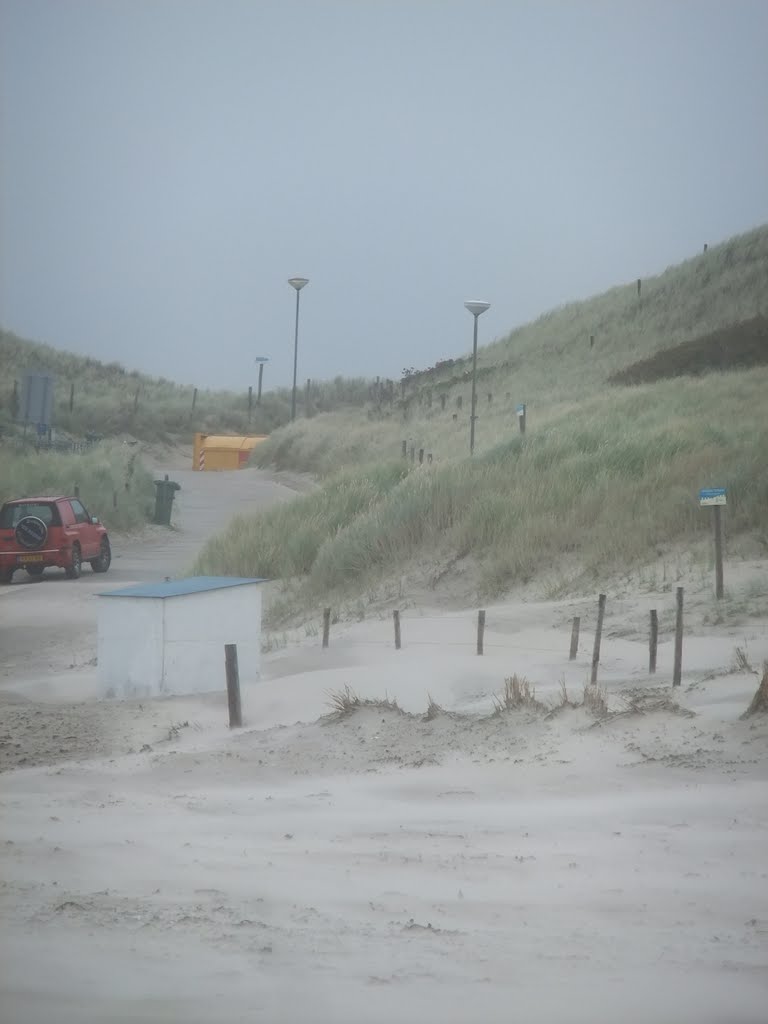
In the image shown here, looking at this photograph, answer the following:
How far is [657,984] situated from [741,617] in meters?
8.89

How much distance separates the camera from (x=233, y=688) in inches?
439

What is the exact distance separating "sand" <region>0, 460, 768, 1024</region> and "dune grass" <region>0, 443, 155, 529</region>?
775 inches

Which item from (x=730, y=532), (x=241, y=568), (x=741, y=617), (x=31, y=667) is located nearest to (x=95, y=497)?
(x=241, y=568)

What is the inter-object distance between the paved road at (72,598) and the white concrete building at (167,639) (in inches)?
45.6

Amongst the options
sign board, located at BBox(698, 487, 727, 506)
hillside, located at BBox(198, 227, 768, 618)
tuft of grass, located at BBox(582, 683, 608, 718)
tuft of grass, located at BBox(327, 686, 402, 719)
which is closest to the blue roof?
tuft of grass, located at BBox(327, 686, 402, 719)

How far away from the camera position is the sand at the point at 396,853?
527 cm

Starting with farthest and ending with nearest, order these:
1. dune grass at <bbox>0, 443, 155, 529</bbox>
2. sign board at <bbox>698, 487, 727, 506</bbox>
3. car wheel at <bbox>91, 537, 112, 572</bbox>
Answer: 1. dune grass at <bbox>0, 443, 155, 529</bbox>
2. car wheel at <bbox>91, 537, 112, 572</bbox>
3. sign board at <bbox>698, 487, 727, 506</bbox>

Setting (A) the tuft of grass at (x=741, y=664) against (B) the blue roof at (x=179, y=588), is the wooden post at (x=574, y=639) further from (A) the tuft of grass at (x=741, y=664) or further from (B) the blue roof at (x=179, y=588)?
(B) the blue roof at (x=179, y=588)

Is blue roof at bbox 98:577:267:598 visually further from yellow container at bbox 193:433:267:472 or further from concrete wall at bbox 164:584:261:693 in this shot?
yellow container at bbox 193:433:267:472

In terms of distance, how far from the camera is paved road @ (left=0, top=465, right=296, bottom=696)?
621 inches

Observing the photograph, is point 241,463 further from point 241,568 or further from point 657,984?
point 657,984

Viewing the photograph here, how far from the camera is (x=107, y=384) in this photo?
80062 mm

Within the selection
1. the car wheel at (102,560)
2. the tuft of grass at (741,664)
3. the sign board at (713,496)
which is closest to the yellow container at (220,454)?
the car wheel at (102,560)

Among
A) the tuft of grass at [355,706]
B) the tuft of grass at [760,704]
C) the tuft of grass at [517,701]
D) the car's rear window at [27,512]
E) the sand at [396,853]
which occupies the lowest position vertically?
the sand at [396,853]
